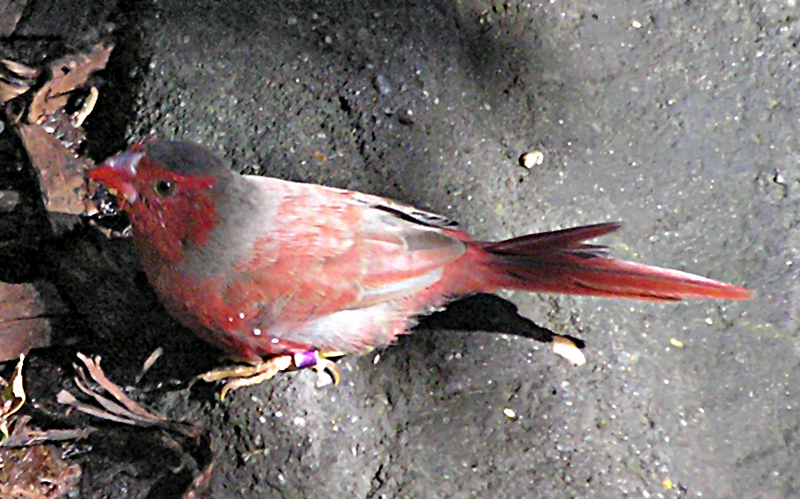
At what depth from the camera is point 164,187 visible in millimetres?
2799

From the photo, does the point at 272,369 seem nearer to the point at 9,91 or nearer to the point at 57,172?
the point at 57,172

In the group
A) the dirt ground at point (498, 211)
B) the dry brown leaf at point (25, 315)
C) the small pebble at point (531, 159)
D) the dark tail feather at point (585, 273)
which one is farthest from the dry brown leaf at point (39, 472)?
the small pebble at point (531, 159)

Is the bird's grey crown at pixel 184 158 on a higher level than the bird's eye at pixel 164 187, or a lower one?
higher

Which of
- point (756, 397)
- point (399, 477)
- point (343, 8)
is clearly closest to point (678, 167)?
point (756, 397)

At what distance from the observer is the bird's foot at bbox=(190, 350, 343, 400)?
3.11 meters

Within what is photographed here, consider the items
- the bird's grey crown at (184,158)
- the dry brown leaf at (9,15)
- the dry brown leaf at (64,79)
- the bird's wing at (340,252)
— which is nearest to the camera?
the bird's grey crown at (184,158)

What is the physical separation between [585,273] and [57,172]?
2.16m

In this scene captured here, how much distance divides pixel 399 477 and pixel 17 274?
5.81ft

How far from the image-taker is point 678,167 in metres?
3.83

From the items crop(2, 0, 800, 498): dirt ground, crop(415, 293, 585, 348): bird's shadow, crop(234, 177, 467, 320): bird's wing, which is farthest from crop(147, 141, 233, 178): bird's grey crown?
crop(415, 293, 585, 348): bird's shadow

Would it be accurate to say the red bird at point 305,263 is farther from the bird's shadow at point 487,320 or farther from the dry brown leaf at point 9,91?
the dry brown leaf at point 9,91

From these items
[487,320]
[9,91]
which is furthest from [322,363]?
[9,91]

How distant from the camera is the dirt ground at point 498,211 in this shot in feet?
10.0

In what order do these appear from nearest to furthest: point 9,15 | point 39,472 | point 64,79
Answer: point 39,472 < point 64,79 < point 9,15
